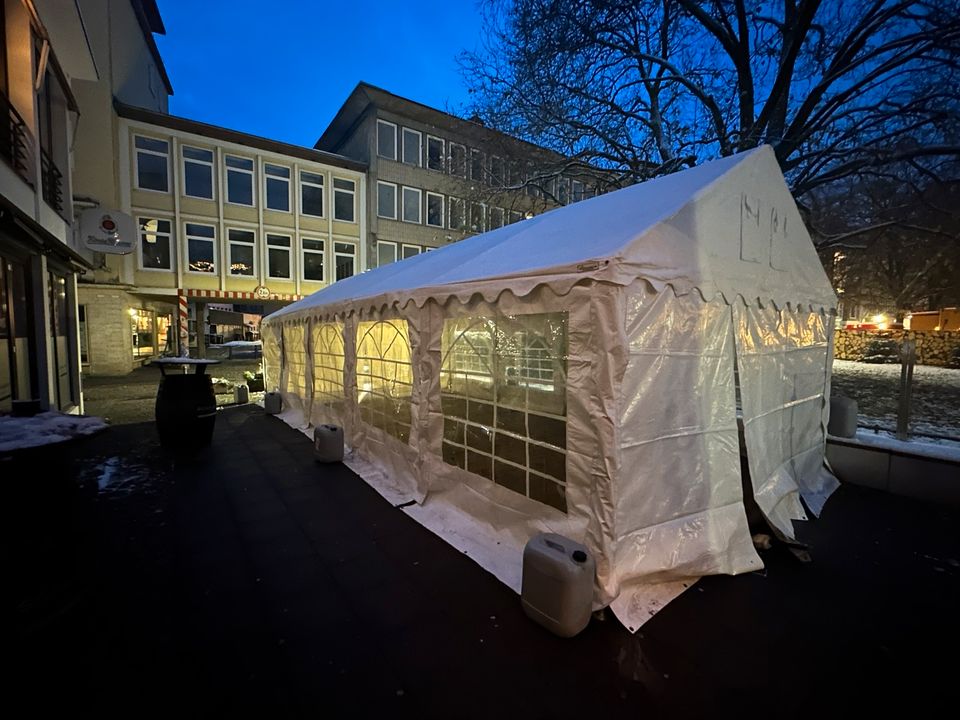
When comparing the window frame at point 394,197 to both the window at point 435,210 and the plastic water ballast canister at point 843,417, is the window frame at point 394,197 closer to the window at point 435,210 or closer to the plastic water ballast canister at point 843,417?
the window at point 435,210

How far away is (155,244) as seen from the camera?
1567cm

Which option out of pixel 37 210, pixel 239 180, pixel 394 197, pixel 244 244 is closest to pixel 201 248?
pixel 244 244

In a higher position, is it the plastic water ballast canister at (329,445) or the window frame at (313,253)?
the window frame at (313,253)

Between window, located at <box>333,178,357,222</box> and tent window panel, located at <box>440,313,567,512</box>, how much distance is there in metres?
17.4

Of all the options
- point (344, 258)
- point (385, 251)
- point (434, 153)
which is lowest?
point (344, 258)

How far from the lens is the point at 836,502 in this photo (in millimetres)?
4340

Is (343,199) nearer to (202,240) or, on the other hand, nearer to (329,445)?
(202,240)

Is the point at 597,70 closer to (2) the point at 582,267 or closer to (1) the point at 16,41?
(2) the point at 582,267

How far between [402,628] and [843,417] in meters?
5.93

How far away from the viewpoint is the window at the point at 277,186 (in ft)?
58.0

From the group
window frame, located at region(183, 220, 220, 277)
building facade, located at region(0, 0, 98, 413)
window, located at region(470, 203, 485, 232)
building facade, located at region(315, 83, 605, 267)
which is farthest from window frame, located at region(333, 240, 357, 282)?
building facade, located at region(0, 0, 98, 413)

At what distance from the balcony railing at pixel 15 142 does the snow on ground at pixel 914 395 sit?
13122 millimetres

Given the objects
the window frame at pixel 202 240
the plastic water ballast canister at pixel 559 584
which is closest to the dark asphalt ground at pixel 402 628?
the plastic water ballast canister at pixel 559 584

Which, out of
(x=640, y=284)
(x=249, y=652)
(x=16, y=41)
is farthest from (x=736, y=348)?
(x=16, y=41)
